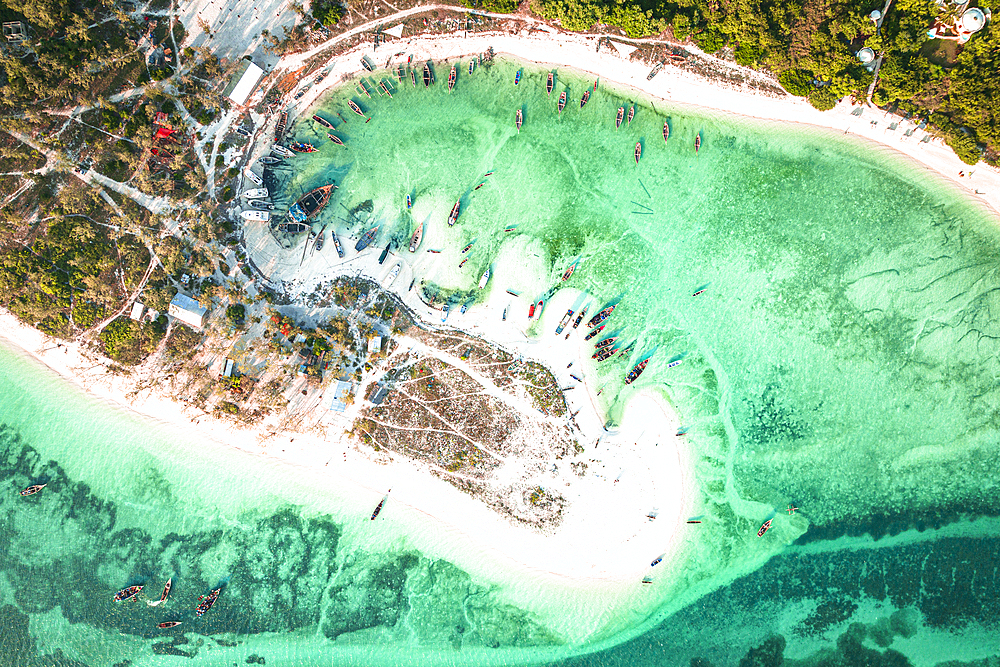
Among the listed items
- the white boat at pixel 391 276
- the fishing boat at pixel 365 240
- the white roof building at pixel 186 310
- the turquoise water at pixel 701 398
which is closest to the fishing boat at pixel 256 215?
the turquoise water at pixel 701 398

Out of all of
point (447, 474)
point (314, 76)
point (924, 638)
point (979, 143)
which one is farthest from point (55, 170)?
point (924, 638)

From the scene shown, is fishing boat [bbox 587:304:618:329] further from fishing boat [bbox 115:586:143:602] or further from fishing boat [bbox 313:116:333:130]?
fishing boat [bbox 115:586:143:602]

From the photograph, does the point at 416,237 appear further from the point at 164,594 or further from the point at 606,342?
the point at 164,594

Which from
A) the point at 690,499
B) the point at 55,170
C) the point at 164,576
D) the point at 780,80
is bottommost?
the point at 164,576

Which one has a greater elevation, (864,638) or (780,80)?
(780,80)

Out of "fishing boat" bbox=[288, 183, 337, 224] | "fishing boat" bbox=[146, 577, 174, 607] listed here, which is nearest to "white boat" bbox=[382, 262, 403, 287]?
"fishing boat" bbox=[288, 183, 337, 224]

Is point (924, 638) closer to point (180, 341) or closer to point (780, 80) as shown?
point (780, 80)
